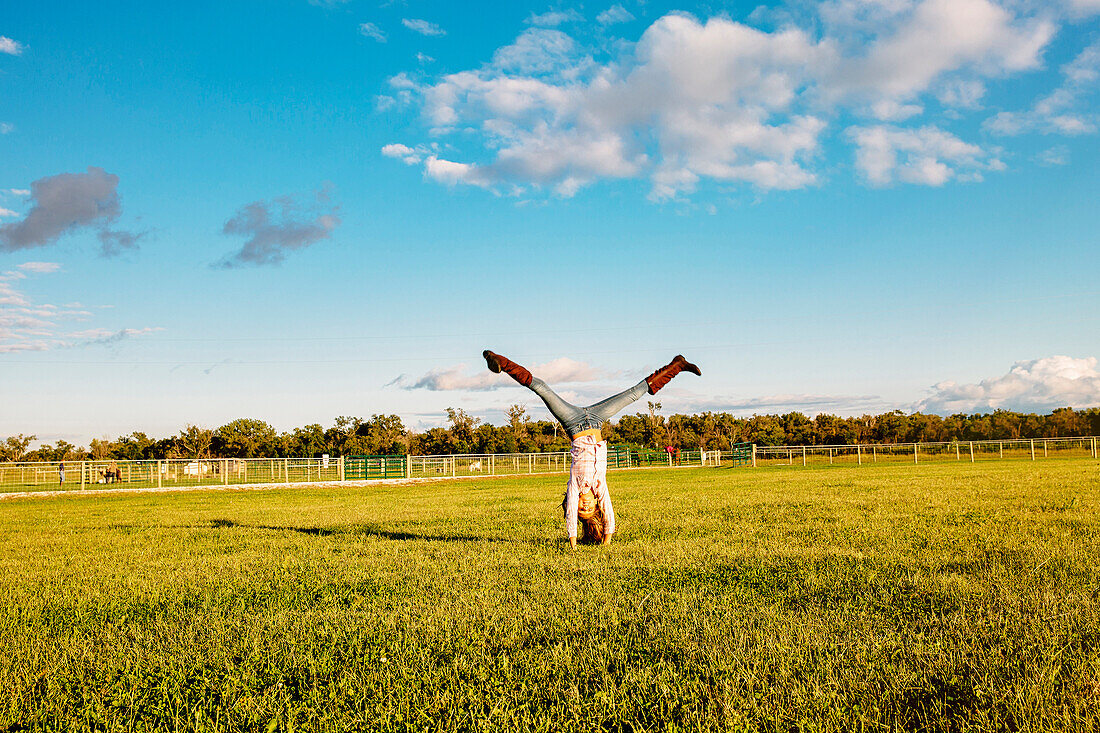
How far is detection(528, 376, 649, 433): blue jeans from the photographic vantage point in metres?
8.13

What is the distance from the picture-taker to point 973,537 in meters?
8.44

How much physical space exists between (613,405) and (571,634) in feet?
13.1

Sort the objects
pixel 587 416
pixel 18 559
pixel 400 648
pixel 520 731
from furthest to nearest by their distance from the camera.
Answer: pixel 18 559
pixel 587 416
pixel 400 648
pixel 520 731

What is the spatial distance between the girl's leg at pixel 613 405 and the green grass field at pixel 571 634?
1520 mm

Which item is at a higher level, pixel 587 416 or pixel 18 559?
pixel 587 416

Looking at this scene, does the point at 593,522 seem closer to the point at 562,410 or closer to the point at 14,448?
the point at 562,410

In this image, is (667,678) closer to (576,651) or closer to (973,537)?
(576,651)

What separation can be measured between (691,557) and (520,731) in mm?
4612

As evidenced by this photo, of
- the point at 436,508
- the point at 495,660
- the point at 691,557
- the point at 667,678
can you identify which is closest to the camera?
the point at 667,678

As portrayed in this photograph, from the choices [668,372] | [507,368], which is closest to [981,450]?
[668,372]

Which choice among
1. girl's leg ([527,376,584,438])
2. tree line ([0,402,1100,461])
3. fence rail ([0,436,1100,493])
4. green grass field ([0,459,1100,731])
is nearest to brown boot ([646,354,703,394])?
girl's leg ([527,376,584,438])

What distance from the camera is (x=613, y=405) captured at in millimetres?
8234

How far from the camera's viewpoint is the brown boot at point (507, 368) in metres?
7.82

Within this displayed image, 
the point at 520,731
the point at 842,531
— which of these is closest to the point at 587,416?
the point at 842,531
